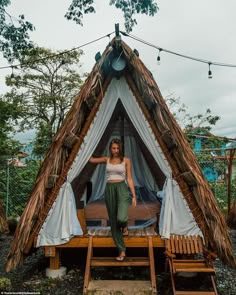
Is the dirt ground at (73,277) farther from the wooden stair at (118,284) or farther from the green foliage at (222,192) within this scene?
the green foliage at (222,192)

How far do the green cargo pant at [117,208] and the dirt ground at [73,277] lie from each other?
0.61m

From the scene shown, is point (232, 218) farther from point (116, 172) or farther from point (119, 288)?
point (119, 288)

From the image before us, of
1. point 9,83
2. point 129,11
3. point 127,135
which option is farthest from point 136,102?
point 9,83

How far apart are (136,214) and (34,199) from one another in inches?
71.2

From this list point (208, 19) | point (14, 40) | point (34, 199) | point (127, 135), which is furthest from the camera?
point (127, 135)

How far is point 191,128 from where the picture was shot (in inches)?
424

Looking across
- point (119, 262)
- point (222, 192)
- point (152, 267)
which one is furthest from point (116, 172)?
point (222, 192)

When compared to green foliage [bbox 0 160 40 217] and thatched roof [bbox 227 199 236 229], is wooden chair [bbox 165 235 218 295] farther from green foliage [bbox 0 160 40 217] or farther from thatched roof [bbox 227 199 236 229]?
green foliage [bbox 0 160 40 217]

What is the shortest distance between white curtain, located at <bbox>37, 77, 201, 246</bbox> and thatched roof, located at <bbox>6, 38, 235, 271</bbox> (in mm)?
75

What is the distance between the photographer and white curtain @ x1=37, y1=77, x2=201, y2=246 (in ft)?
13.4

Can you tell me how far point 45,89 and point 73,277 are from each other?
12.0 meters

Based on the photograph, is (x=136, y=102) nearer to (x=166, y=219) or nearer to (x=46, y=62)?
(x=166, y=219)

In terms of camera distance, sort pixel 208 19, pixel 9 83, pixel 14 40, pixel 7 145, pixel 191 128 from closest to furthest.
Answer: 1. pixel 208 19
2. pixel 14 40
3. pixel 7 145
4. pixel 191 128
5. pixel 9 83

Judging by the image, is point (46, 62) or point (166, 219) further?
point (46, 62)
